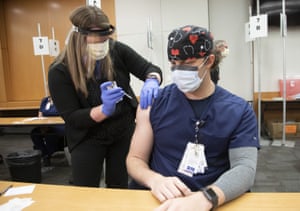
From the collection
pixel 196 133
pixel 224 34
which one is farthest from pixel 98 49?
pixel 224 34

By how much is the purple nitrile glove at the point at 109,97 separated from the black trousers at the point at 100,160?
0.61 feet

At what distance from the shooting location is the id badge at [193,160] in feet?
3.32

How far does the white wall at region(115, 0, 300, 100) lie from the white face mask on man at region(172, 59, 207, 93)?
3488 mm

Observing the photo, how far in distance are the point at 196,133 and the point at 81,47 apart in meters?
0.71

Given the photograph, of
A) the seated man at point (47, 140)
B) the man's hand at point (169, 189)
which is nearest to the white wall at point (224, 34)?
the seated man at point (47, 140)

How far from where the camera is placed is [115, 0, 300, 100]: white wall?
450 cm

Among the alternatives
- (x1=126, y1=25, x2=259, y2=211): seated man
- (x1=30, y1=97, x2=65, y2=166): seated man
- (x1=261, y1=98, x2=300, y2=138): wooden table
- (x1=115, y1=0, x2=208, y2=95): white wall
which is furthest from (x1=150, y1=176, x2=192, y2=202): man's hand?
(x1=261, y1=98, x2=300, y2=138): wooden table

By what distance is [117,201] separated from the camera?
0.95 meters

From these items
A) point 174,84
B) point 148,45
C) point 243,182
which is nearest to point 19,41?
point 148,45

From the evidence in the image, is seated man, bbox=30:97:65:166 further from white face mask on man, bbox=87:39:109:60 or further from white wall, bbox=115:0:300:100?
white face mask on man, bbox=87:39:109:60

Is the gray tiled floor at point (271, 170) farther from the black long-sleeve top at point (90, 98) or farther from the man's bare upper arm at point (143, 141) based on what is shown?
the man's bare upper arm at point (143, 141)

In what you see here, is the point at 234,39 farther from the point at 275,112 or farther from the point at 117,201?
the point at 117,201

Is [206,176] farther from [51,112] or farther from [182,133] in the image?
[51,112]

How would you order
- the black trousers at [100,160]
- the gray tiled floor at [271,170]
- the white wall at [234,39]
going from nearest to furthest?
the black trousers at [100,160]
the gray tiled floor at [271,170]
the white wall at [234,39]
